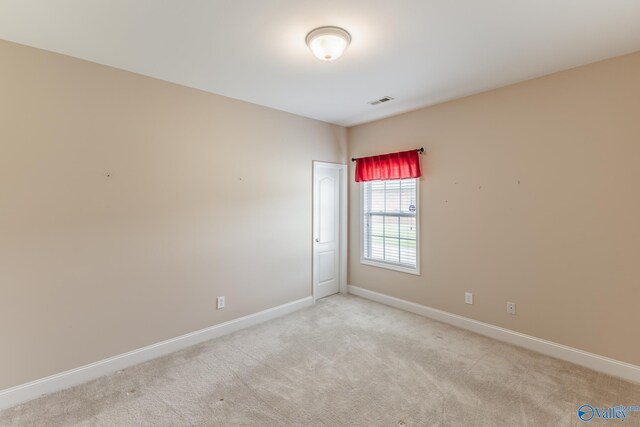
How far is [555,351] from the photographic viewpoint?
2.81m

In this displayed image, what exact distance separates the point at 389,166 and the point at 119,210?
320 cm

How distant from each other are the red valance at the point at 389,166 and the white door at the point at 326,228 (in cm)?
43

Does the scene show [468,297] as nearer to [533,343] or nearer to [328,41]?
[533,343]

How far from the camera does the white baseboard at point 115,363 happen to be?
2242 millimetres

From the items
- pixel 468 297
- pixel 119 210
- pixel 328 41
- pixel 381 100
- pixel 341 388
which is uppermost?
pixel 381 100

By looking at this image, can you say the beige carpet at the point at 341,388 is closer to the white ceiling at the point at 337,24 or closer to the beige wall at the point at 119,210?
the beige wall at the point at 119,210

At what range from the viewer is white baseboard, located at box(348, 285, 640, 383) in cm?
248

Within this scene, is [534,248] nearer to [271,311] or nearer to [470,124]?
[470,124]

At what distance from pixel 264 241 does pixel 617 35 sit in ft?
12.2

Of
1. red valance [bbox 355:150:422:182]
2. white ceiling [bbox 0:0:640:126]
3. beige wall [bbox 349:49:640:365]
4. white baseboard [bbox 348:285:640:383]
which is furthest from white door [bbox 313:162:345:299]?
white ceiling [bbox 0:0:640:126]

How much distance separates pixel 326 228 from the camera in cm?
458

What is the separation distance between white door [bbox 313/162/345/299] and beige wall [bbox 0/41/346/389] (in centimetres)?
72

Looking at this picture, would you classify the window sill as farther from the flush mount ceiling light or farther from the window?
the flush mount ceiling light

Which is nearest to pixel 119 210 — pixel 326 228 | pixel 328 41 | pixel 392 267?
pixel 328 41
